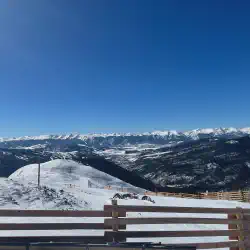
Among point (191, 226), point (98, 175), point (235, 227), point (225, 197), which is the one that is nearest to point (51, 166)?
point (98, 175)

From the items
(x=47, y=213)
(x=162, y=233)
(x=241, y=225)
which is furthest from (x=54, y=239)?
(x=241, y=225)

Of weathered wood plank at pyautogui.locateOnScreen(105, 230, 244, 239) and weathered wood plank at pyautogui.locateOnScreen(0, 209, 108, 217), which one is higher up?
weathered wood plank at pyautogui.locateOnScreen(0, 209, 108, 217)

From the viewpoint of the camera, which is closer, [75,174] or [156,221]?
[156,221]

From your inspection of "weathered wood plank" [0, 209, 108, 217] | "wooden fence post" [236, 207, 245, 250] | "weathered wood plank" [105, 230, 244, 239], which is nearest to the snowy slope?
"wooden fence post" [236, 207, 245, 250]

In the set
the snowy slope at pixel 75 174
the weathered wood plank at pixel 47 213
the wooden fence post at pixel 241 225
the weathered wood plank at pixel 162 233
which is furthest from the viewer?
the snowy slope at pixel 75 174

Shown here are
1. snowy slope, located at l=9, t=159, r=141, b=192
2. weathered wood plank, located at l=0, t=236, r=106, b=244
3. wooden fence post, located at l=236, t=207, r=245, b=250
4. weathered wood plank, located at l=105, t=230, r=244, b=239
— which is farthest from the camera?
snowy slope, located at l=9, t=159, r=141, b=192

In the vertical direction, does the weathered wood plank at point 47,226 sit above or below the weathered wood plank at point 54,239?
above

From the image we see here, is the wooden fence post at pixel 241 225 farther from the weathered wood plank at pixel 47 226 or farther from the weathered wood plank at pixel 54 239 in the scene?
the weathered wood plank at pixel 54 239

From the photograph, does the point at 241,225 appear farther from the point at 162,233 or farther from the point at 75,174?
the point at 75,174

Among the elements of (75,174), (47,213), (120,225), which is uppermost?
(47,213)

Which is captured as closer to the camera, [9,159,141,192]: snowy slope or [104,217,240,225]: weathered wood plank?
[104,217,240,225]: weathered wood plank

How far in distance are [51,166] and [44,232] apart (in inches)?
4203

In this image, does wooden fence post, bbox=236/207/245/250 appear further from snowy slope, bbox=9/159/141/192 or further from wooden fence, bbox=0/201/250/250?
snowy slope, bbox=9/159/141/192

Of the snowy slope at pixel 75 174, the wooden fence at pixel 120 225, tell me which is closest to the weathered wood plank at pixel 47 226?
the wooden fence at pixel 120 225
